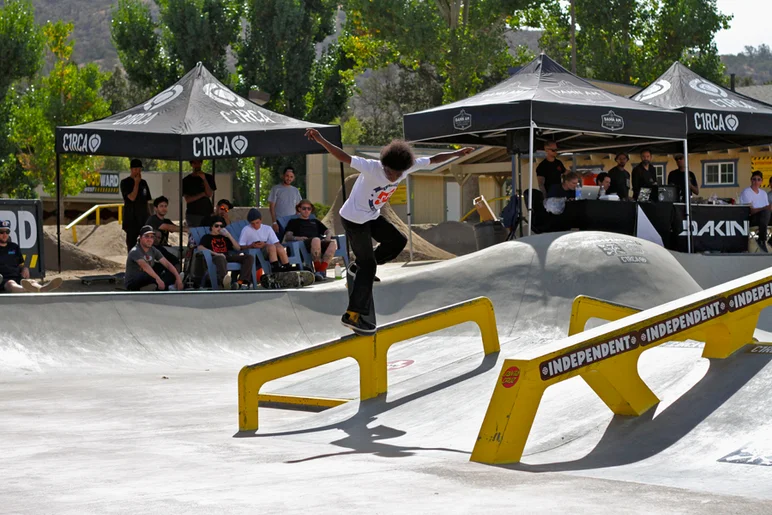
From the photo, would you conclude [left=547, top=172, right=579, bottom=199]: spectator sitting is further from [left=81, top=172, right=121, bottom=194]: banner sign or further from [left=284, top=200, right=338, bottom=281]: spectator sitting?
[left=81, top=172, right=121, bottom=194]: banner sign

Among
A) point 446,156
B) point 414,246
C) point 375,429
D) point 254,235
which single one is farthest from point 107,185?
point 375,429

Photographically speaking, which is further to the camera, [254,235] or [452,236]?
[452,236]

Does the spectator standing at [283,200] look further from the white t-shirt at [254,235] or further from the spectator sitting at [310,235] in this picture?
the white t-shirt at [254,235]

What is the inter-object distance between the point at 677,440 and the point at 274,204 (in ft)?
32.9

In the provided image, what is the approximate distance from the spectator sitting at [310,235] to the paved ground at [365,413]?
188cm

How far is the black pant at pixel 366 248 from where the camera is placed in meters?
7.32

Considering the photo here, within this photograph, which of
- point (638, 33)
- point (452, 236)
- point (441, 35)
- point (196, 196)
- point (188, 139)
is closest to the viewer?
point (188, 139)

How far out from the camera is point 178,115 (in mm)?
14719

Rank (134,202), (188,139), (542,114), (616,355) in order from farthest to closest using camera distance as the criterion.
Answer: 1. (134,202)
2. (188,139)
3. (542,114)
4. (616,355)

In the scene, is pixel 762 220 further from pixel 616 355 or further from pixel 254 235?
pixel 616 355

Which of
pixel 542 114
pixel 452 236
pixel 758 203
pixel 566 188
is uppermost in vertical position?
pixel 542 114

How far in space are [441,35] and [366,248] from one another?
35235 mm

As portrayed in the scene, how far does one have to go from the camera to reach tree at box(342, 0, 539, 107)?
40.8 meters

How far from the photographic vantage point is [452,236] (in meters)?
23.1
